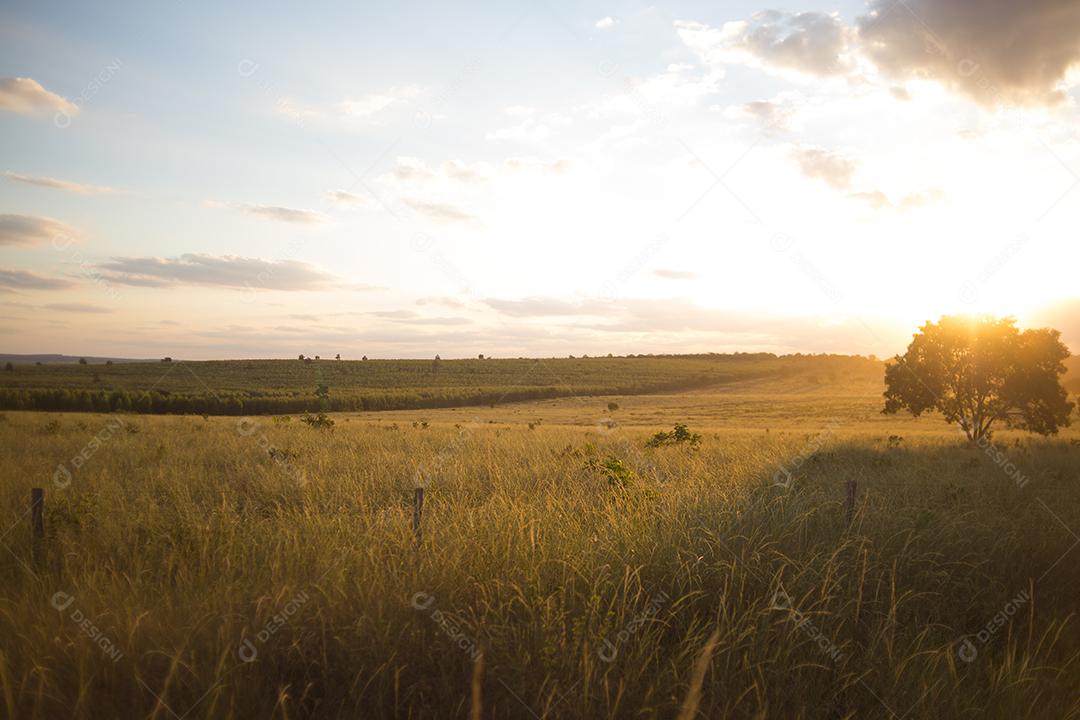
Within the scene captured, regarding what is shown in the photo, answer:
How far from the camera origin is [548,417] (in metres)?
49.6

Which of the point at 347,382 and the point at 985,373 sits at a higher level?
the point at 985,373

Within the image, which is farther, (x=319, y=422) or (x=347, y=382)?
(x=347, y=382)

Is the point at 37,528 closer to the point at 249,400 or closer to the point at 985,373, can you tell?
the point at 985,373

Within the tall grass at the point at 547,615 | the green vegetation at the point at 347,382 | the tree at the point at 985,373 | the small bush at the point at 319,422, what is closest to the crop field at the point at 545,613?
the tall grass at the point at 547,615

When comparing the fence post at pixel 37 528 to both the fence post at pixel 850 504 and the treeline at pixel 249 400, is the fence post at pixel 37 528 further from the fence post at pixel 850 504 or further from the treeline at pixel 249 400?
the treeline at pixel 249 400

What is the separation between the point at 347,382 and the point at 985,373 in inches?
2849

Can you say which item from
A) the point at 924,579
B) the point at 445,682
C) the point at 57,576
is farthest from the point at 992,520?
the point at 57,576

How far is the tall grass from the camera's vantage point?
324 cm

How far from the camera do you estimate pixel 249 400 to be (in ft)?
182

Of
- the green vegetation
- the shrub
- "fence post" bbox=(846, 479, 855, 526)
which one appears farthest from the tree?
the green vegetation

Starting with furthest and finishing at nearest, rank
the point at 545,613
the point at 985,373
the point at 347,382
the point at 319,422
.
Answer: the point at 347,382 < the point at 985,373 < the point at 319,422 < the point at 545,613

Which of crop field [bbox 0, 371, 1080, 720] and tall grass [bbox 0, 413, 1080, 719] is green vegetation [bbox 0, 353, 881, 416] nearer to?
crop field [bbox 0, 371, 1080, 720]

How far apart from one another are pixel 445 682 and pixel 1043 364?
101 ft

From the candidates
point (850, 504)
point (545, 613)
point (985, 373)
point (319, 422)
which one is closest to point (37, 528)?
point (545, 613)
